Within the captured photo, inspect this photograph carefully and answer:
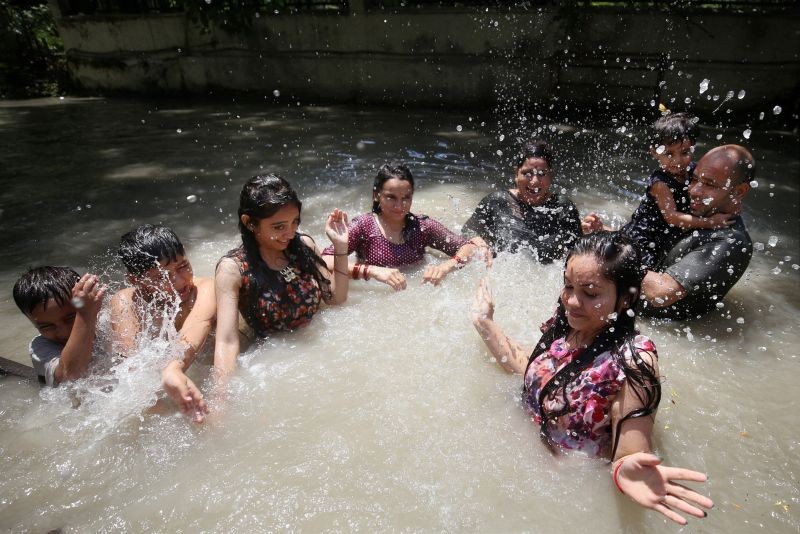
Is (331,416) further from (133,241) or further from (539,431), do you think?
(133,241)

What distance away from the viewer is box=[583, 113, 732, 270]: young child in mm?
3549

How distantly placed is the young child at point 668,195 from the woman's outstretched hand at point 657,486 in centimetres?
204

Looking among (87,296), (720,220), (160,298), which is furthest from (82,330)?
(720,220)

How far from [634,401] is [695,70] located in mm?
8382

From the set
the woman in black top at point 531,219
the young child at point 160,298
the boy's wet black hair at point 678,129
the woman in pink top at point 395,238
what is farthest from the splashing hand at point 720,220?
the young child at point 160,298

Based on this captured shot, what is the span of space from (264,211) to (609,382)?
197cm

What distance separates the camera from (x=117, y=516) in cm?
217

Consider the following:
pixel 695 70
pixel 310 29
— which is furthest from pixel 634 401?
pixel 310 29

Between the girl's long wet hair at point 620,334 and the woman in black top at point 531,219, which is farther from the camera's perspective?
the woman in black top at point 531,219

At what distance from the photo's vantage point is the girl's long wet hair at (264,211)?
2.81m

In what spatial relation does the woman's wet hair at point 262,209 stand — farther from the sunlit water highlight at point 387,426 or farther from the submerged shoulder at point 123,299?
the submerged shoulder at point 123,299

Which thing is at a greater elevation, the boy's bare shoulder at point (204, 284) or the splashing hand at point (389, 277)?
the boy's bare shoulder at point (204, 284)

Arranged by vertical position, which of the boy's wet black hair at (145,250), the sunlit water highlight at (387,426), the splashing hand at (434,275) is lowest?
the sunlit water highlight at (387,426)

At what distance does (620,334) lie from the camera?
2025 mm
